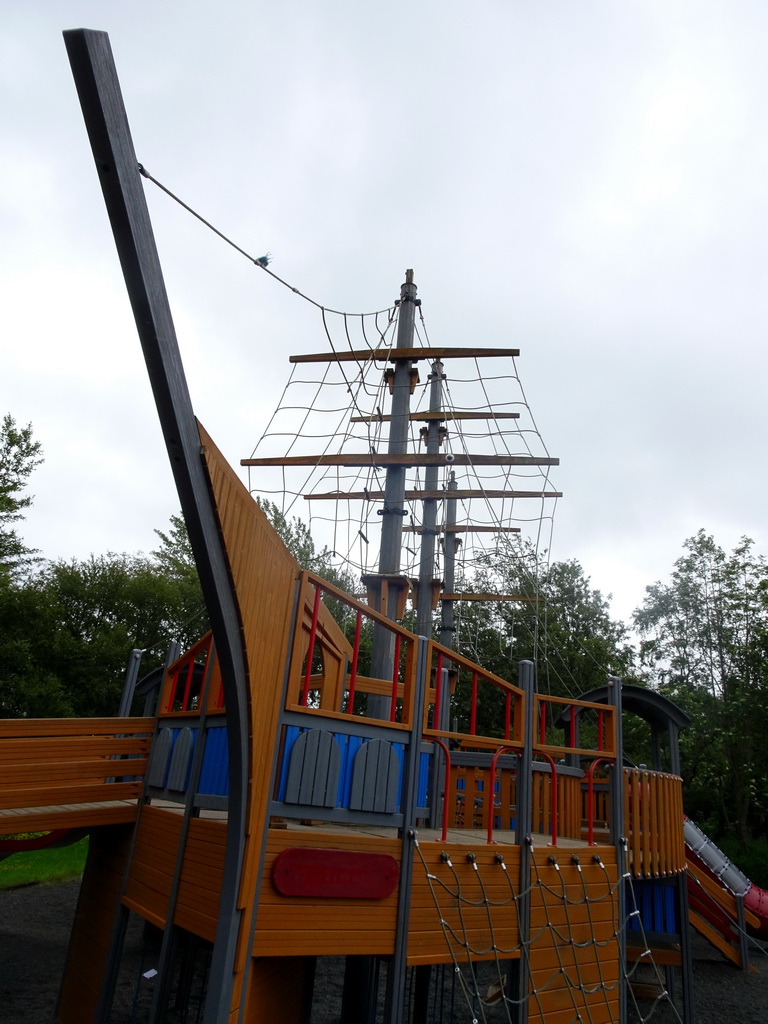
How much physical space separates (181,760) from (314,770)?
1.74 metres

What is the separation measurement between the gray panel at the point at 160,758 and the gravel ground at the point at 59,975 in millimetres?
3277

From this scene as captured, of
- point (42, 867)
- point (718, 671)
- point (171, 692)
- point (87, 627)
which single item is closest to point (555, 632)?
point (718, 671)

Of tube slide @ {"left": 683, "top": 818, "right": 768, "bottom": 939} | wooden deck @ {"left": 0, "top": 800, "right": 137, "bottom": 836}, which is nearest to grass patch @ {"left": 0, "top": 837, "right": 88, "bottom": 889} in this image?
wooden deck @ {"left": 0, "top": 800, "right": 137, "bottom": 836}

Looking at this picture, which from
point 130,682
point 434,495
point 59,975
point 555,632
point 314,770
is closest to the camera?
point 314,770

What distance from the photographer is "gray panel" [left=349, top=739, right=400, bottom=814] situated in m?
5.24

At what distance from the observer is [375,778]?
5336 millimetres

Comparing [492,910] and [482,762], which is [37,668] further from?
[492,910]

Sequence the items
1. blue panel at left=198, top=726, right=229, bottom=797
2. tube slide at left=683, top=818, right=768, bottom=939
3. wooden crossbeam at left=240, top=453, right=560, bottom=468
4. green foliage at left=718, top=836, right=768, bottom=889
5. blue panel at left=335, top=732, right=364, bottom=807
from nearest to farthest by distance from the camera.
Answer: blue panel at left=335, top=732, right=364, bottom=807, blue panel at left=198, top=726, right=229, bottom=797, wooden crossbeam at left=240, top=453, right=560, bottom=468, tube slide at left=683, top=818, right=768, bottom=939, green foliage at left=718, top=836, right=768, bottom=889

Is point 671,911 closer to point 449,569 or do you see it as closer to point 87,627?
point 449,569

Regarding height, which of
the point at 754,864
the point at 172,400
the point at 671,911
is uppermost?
the point at 172,400

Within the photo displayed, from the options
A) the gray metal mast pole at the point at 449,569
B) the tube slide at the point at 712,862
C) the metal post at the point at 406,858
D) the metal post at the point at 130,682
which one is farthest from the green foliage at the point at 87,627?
the metal post at the point at 406,858

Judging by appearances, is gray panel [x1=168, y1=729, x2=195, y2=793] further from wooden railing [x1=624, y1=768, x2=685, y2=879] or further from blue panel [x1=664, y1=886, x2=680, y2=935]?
blue panel [x1=664, y1=886, x2=680, y2=935]

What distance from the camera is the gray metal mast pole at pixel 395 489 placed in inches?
392

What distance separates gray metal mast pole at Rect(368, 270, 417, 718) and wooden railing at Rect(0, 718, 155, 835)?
3327mm
